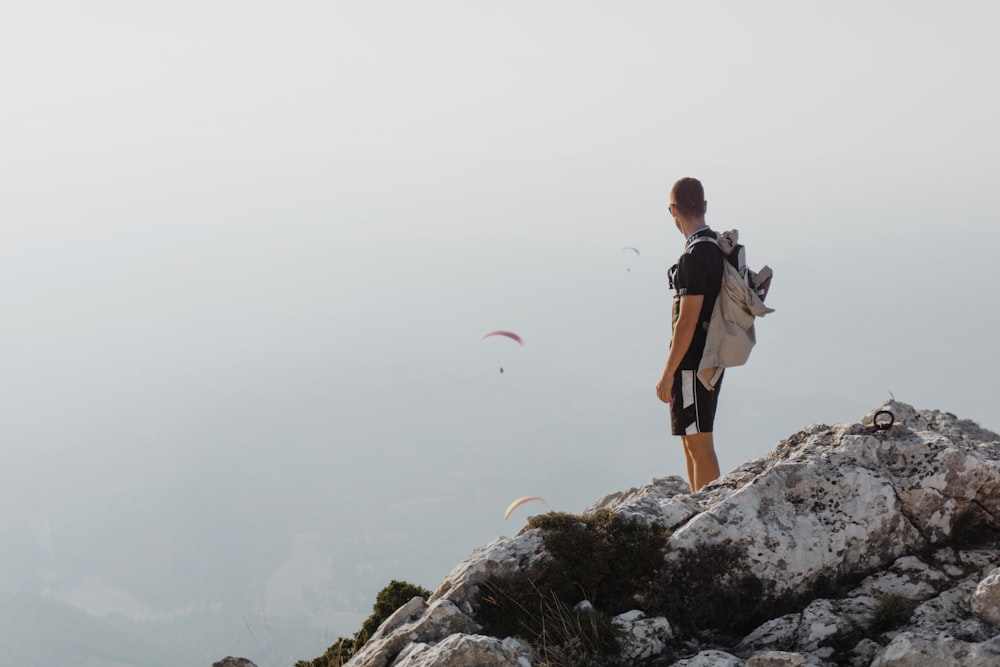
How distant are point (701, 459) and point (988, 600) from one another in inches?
137

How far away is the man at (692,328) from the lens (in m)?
8.30

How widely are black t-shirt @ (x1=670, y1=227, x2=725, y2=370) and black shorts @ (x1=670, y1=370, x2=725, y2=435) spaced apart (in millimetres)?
268

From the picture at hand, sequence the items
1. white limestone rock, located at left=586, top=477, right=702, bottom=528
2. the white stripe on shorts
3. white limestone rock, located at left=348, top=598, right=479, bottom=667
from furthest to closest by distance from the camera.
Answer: the white stripe on shorts
white limestone rock, located at left=586, top=477, right=702, bottom=528
white limestone rock, located at left=348, top=598, right=479, bottom=667

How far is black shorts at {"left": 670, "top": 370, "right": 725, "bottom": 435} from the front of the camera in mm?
8750

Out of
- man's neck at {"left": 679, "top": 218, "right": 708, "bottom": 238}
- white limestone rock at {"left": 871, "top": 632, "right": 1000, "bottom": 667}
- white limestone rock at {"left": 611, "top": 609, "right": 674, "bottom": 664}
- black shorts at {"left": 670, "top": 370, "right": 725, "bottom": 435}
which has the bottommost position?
white limestone rock at {"left": 871, "top": 632, "right": 1000, "bottom": 667}

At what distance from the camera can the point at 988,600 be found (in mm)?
5695

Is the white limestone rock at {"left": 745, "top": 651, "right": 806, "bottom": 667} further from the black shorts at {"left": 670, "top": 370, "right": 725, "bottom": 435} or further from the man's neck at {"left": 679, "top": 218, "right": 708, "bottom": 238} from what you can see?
the man's neck at {"left": 679, "top": 218, "right": 708, "bottom": 238}

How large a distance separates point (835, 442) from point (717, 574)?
1953 millimetres

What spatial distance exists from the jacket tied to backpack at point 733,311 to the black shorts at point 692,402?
16cm

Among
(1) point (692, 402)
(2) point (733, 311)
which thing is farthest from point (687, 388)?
(2) point (733, 311)

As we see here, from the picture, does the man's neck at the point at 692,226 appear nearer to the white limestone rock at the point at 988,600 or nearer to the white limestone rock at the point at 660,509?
the white limestone rock at the point at 660,509

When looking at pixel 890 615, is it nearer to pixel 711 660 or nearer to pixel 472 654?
pixel 711 660

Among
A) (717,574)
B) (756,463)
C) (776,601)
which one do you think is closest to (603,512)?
(717,574)

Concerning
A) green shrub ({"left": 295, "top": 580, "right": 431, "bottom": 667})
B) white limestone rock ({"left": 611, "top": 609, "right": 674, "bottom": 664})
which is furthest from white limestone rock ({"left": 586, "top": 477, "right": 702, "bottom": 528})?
green shrub ({"left": 295, "top": 580, "right": 431, "bottom": 667})
